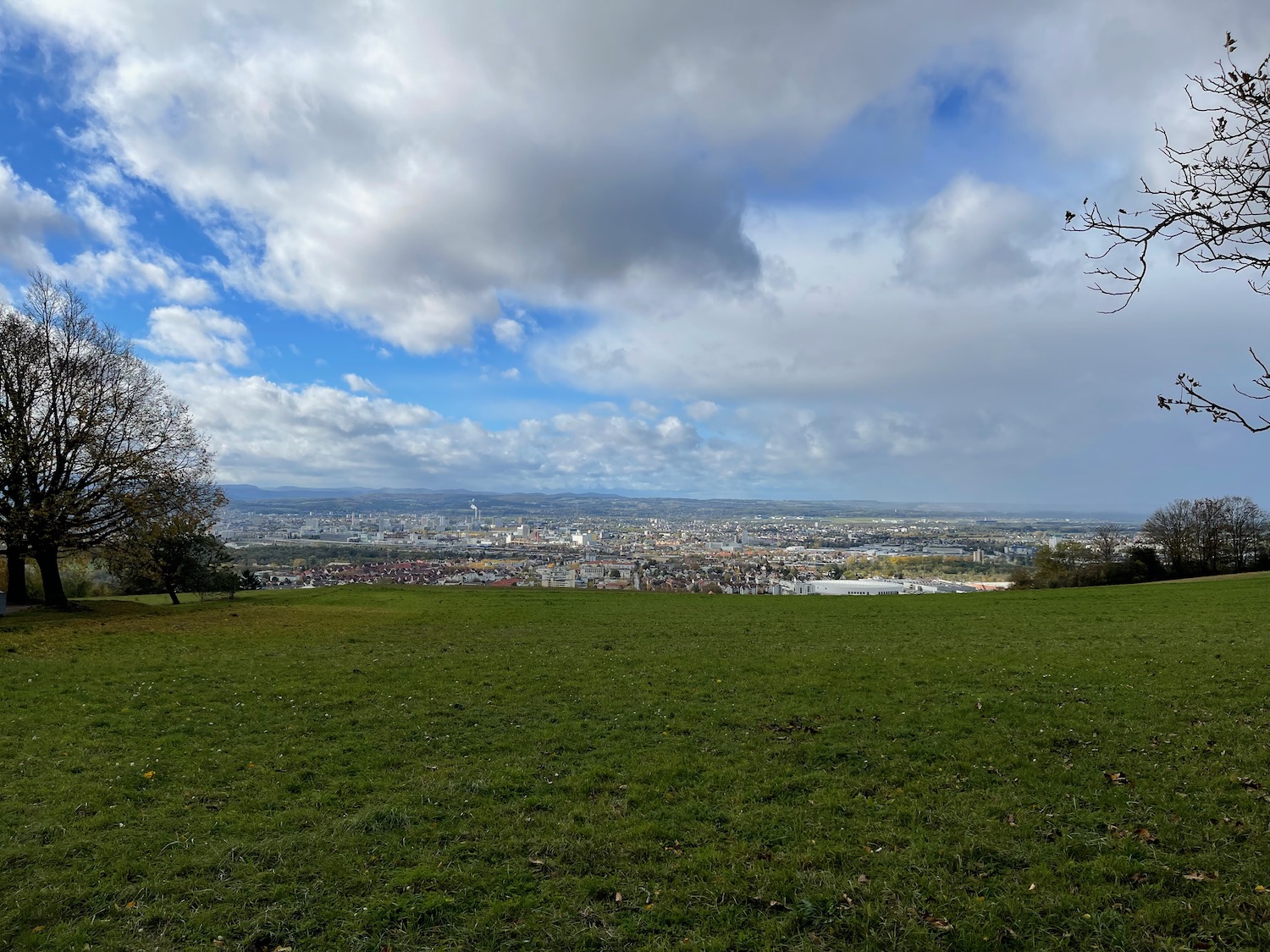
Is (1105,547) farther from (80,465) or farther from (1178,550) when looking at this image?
(80,465)

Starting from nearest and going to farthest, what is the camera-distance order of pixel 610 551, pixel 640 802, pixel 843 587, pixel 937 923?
pixel 937 923, pixel 640 802, pixel 843 587, pixel 610 551

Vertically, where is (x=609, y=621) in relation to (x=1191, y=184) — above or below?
below

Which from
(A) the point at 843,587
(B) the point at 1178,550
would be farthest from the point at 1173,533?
(A) the point at 843,587

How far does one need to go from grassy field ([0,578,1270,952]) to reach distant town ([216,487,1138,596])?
32.1m

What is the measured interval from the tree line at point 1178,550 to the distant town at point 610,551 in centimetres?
468

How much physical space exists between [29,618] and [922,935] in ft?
106

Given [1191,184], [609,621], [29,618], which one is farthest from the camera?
[609,621]

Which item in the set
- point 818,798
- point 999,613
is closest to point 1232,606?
point 999,613

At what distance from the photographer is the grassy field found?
5.27 metres

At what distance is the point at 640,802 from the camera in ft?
24.8

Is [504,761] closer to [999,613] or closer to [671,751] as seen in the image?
[671,751]

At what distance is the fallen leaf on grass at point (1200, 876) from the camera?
18.1 feet

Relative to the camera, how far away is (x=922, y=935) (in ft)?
16.5

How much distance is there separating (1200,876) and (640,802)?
5.42 meters
